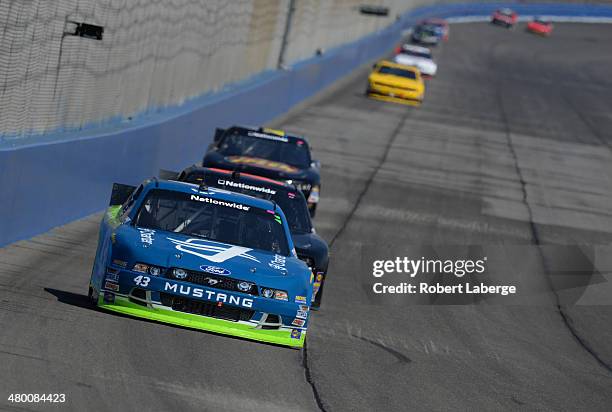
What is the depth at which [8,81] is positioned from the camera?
1334cm

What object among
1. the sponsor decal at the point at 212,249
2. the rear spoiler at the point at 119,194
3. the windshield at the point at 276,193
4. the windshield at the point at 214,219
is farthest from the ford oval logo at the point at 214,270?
the windshield at the point at 276,193

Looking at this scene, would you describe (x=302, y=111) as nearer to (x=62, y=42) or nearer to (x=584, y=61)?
(x=62, y=42)

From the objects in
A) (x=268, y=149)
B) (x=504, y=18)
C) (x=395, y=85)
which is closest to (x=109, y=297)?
(x=268, y=149)

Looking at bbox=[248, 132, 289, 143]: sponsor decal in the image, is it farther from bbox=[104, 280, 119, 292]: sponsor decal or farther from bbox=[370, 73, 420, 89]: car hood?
bbox=[370, 73, 420, 89]: car hood

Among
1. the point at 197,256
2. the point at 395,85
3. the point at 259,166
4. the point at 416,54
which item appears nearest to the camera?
the point at 197,256

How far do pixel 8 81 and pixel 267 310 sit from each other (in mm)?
4965

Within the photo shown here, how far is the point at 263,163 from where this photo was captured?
59.0ft

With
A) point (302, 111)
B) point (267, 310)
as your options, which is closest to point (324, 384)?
point (267, 310)

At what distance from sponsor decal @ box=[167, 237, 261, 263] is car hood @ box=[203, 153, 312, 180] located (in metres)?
6.57

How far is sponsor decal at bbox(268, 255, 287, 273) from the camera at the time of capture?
10.2 metres

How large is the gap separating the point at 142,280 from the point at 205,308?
54 centimetres

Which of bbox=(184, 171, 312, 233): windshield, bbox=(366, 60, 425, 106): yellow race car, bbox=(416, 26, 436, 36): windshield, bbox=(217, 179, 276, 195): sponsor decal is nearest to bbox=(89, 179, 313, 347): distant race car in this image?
bbox=(184, 171, 312, 233): windshield

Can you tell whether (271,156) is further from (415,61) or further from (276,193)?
(415,61)

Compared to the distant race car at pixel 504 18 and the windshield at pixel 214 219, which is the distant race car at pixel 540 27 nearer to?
the distant race car at pixel 504 18
